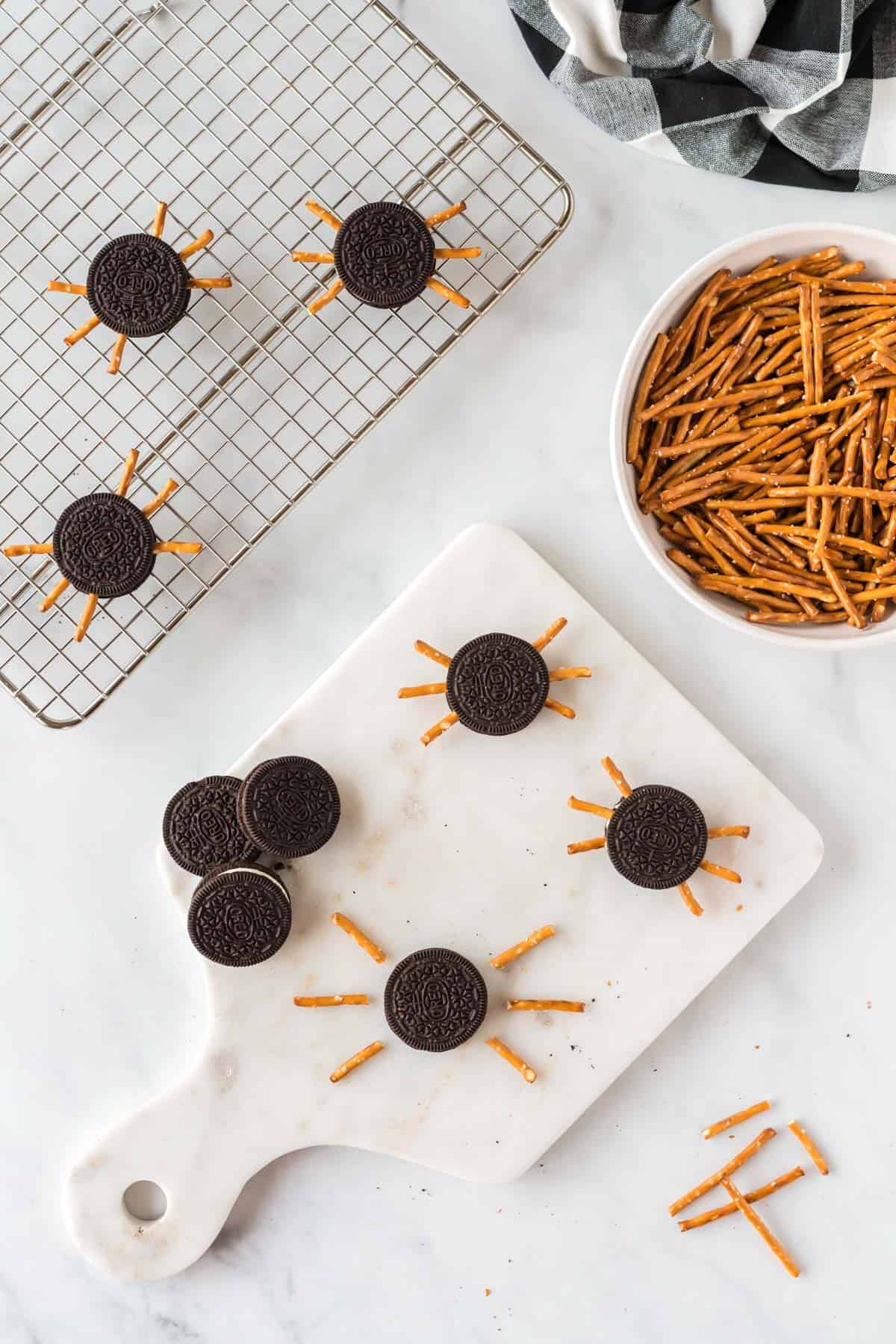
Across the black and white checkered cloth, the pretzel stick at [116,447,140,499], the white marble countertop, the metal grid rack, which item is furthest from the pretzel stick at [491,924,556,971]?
the black and white checkered cloth

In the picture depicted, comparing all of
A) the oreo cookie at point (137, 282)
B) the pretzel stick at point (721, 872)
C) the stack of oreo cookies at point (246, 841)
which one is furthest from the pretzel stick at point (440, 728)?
the oreo cookie at point (137, 282)

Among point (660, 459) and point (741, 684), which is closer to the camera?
point (660, 459)

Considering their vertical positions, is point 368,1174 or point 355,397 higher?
point 355,397

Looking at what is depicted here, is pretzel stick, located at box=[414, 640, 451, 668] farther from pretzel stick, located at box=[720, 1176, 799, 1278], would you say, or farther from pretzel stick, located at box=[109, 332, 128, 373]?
pretzel stick, located at box=[720, 1176, 799, 1278]

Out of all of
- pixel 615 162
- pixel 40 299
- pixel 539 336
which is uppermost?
pixel 615 162

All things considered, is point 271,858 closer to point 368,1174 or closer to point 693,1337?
point 368,1174

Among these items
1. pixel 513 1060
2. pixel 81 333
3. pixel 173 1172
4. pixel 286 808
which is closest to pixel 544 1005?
pixel 513 1060

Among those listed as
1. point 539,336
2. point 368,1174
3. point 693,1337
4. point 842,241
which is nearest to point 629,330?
point 539,336
